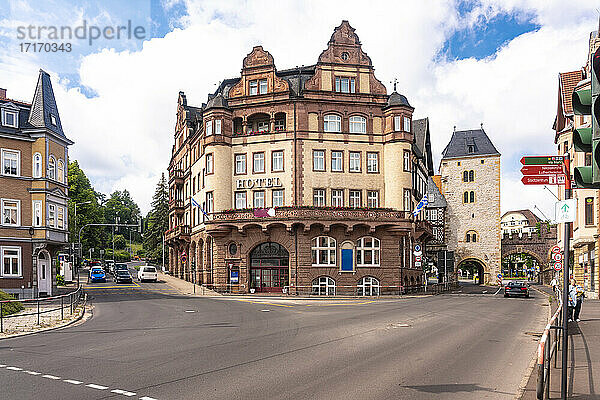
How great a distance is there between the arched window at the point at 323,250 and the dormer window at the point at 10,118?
23.9 meters

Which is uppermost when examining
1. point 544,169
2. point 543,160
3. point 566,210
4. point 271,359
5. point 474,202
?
point 474,202

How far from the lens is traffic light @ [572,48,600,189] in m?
6.01

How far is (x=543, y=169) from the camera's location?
8.93m

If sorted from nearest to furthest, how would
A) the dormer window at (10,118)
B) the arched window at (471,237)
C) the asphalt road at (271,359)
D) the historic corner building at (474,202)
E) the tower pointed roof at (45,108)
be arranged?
1. the asphalt road at (271,359)
2. the dormer window at (10,118)
3. the tower pointed roof at (45,108)
4. the historic corner building at (474,202)
5. the arched window at (471,237)

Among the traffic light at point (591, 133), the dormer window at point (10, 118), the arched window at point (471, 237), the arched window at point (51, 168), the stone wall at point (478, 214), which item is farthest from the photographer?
the arched window at point (471, 237)

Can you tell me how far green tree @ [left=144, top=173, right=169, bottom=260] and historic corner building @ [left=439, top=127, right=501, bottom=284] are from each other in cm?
4427

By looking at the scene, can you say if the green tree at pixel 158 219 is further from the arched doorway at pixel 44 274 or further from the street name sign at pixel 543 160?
the street name sign at pixel 543 160

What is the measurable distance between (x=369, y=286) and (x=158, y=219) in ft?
187

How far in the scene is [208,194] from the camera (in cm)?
5372

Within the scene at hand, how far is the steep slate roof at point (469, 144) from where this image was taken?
93938mm

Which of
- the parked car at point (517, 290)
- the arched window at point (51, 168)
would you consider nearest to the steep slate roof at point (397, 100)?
the parked car at point (517, 290)

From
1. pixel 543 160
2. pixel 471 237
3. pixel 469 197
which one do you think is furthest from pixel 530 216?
pixel 543 160

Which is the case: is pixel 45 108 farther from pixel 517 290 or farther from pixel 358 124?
pixel 517 290

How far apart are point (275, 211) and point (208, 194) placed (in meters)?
7.45
